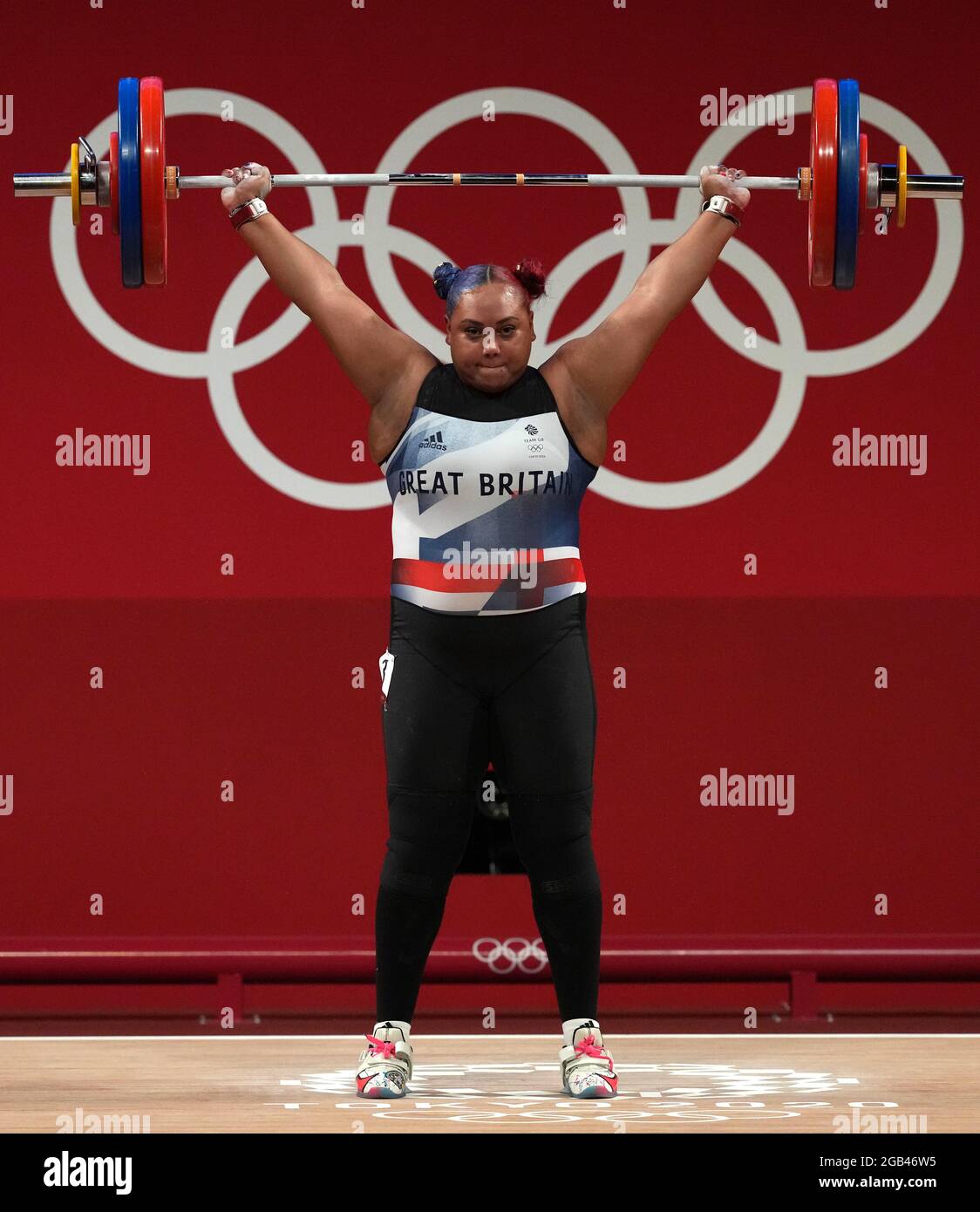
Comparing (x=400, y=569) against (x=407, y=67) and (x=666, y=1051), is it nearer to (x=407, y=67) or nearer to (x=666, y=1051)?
(x=666, y=1051)

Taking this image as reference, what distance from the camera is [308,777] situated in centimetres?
459

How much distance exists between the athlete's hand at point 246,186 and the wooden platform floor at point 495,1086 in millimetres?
1480

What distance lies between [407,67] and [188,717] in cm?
178

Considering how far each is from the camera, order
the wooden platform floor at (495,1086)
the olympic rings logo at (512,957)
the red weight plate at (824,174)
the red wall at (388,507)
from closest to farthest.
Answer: the wooden platform floor at (495,1086)
the red weight plate at (824,174)
the olympic rings logo at (512,957)
the red wall at (388,507)

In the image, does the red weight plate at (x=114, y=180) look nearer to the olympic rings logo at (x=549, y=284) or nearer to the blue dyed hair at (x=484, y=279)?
the blue dyed hair at (x=484, y=279)

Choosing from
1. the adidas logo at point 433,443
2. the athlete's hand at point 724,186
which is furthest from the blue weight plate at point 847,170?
the adidas logo at point 433,443

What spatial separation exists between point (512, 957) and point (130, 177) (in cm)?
223

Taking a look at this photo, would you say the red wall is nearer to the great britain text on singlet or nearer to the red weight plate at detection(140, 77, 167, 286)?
the red weight plate at detection(140, 77, 167, 286)

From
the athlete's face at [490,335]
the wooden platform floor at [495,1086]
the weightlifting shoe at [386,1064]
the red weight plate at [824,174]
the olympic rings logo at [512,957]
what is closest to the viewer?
the wooden platform floor at [495,1086]

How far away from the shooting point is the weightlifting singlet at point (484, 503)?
2900 mm

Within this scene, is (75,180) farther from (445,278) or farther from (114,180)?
(445,278)

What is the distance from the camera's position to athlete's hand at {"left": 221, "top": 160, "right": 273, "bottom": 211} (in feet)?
9.79

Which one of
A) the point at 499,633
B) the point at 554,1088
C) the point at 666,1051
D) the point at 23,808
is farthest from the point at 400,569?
the point at 23,808
